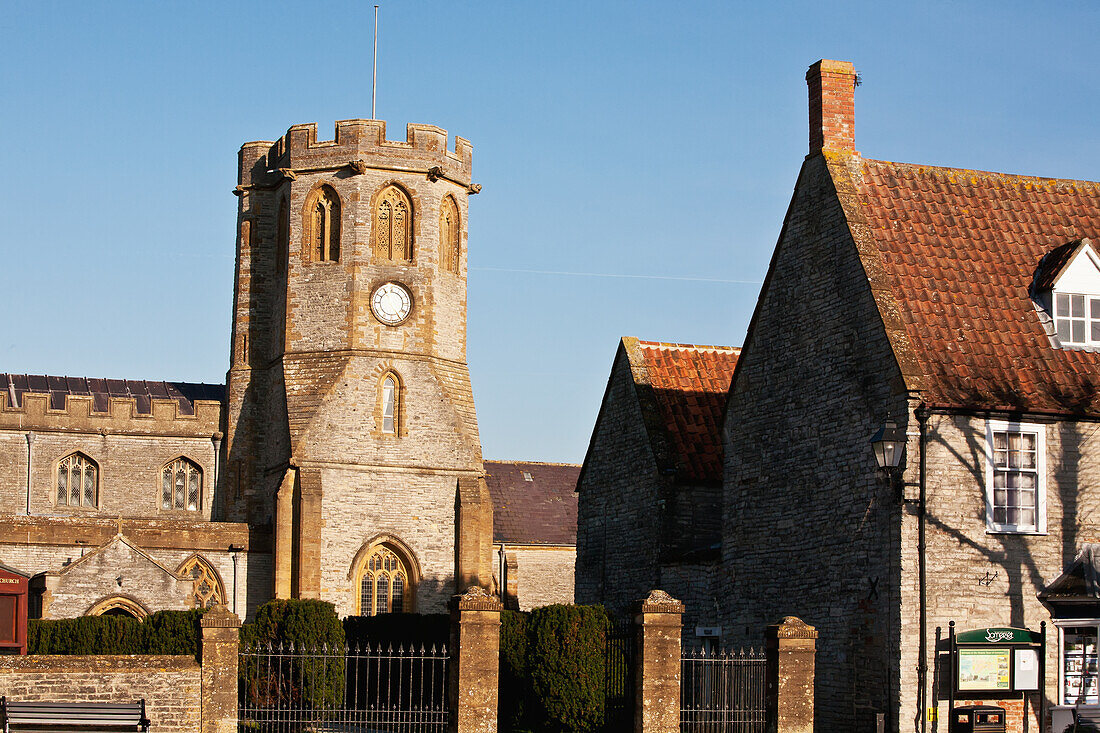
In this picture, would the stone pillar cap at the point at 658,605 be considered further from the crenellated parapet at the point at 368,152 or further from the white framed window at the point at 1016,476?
the crenellated parapet at the point at 368,152

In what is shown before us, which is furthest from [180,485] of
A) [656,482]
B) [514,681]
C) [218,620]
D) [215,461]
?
[218,620]

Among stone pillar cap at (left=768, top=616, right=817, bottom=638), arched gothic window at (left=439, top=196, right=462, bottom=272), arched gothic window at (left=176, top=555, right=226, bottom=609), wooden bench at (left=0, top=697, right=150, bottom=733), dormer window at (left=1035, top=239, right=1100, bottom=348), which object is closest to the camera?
wooden bench at (left=0, top=697, right=150, bottom=733)

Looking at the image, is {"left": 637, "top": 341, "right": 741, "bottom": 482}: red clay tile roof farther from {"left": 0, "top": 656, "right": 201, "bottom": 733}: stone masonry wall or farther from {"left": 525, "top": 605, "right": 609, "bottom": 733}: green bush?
{"left": 0, "top": 656, "right": 201, "bottom": 733}: stone masonry wall

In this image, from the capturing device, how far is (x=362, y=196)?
41562mm

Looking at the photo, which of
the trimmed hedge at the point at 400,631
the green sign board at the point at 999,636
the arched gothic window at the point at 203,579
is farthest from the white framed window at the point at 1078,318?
the arched gothic window at the point at 203,579

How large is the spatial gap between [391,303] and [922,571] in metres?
23.3

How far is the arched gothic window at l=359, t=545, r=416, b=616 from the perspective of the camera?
1555 inches

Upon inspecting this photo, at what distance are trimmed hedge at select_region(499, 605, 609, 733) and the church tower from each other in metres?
16.3

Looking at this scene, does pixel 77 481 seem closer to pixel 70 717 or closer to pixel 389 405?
pixel 389 405

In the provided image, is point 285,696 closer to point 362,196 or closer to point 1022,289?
point 1022,289

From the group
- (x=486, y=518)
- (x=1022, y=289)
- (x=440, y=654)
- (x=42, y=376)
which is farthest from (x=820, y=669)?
(x=42, y=376)

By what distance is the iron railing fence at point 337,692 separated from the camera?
826 inches

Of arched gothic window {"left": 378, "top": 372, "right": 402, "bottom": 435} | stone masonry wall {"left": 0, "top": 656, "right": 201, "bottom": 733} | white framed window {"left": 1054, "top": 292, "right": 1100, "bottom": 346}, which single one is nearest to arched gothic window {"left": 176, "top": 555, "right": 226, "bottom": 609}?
arched gothic window {"left": 378, "top": 372, "right": 402, "bottom": 435}

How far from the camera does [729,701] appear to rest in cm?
2295
